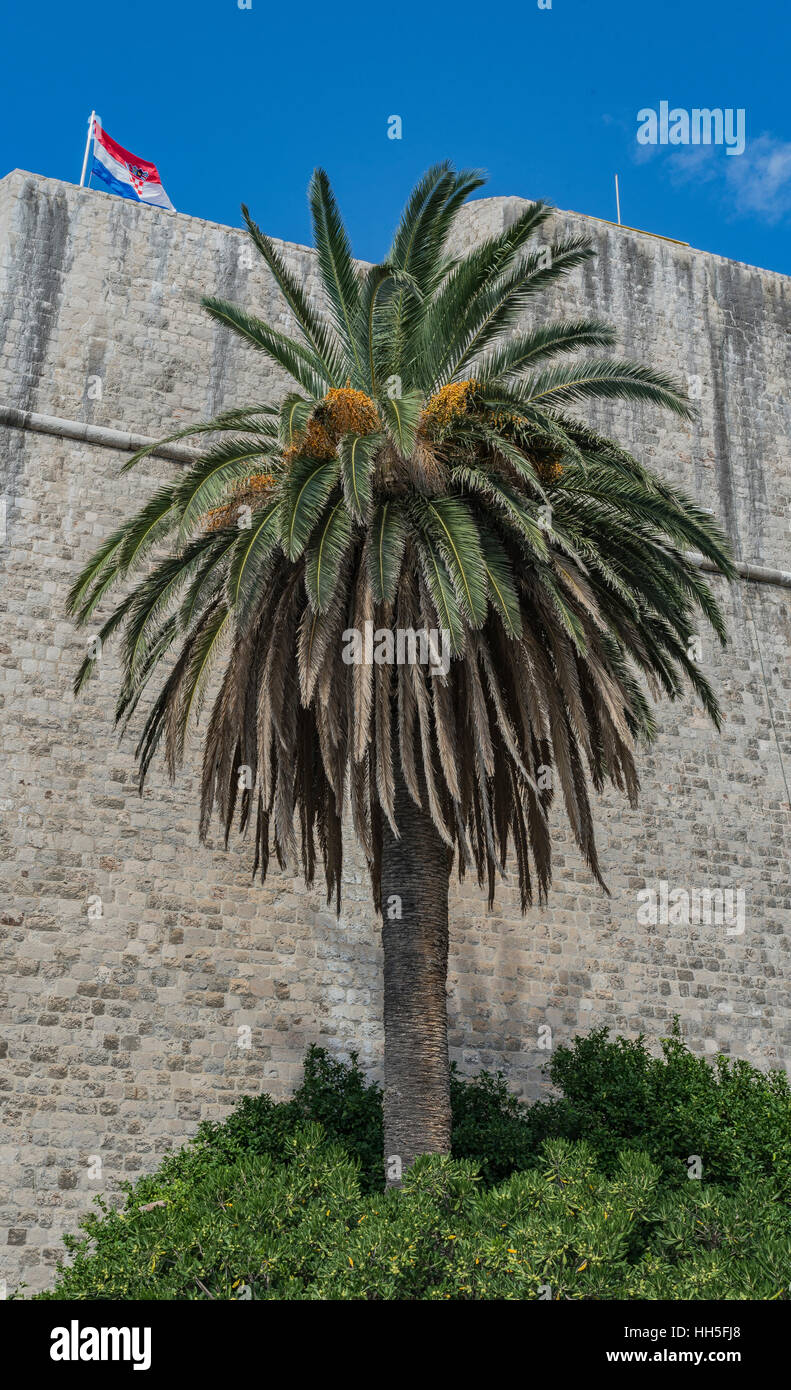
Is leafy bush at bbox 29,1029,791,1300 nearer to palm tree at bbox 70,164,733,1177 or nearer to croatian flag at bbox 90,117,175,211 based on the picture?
palm tree at bbox 70,164,733,1177

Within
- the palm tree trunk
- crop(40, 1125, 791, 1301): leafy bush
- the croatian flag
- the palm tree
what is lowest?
crop(40, 1125, 791, 1301): leafy bush

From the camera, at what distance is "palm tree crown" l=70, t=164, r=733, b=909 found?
302 inches

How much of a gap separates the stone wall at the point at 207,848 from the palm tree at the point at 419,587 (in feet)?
7.41

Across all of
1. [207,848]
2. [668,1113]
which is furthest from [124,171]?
[668,1113]

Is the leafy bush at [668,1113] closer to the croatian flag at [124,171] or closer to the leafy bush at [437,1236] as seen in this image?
the leafy bush at [437,1236]

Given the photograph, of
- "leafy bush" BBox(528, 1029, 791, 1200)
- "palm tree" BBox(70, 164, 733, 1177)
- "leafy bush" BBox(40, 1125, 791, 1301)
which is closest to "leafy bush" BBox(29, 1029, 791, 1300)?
"leafy bush" BBox(40, 1125, 791, 1301)

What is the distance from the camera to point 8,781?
10672 mm

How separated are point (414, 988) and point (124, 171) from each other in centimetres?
955

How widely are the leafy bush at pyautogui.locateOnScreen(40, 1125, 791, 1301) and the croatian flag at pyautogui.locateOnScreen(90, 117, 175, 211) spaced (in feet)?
32.4

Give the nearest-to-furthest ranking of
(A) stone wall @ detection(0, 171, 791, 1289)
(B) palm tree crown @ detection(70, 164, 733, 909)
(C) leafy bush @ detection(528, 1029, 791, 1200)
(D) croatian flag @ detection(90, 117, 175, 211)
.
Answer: (B) palm tree crown @ detection(70, 164, 733, 909) → (C) leafy bush @ detection(528, 1029, 791, 1200) → (A) stone wall @ detection(0, 171, 791, 1289) → (D) croatian flag @ detection(90, 117, 175, 211)

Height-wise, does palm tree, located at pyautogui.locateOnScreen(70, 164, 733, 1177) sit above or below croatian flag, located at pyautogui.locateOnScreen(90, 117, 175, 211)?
below

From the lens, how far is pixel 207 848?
436 inches

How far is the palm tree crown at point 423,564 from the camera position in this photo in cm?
768
